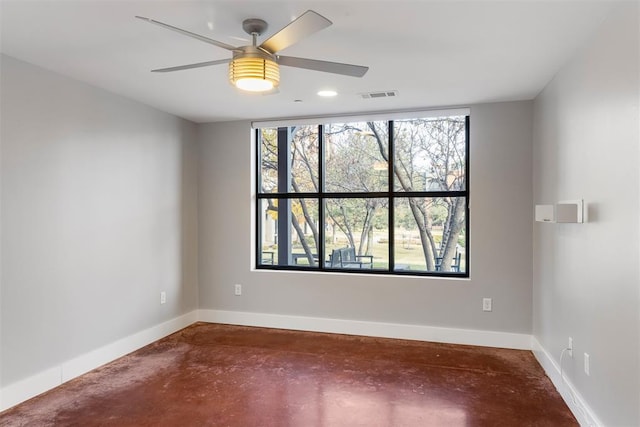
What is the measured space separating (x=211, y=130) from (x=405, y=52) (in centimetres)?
278

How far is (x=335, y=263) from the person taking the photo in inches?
178

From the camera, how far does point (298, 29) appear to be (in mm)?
1814

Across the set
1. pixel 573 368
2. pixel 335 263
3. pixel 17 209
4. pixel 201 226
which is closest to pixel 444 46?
pixel 573 368

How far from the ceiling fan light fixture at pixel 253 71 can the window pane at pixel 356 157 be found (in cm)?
234

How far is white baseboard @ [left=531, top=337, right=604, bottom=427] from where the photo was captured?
7.76ft

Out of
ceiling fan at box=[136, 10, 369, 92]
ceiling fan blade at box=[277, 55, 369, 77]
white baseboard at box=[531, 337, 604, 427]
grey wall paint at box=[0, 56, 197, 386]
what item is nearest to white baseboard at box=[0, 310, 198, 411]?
grey wall paint at box=[0, 56, 197, 386]

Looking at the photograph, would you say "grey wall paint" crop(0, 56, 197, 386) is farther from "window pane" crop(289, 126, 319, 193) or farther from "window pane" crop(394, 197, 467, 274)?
"window pane" crop(394, 197, 467, 274)

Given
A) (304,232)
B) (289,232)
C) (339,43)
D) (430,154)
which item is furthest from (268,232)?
(339,43)

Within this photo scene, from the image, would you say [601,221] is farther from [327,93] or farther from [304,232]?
[304,232]

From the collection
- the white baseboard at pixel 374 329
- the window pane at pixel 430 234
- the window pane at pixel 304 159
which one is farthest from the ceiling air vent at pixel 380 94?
the white baseboard at pixel 374 329

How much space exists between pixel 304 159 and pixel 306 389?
2472 millimetres

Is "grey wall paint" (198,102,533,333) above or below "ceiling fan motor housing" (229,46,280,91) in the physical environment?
below

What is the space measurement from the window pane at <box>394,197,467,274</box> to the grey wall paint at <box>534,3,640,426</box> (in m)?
1.03

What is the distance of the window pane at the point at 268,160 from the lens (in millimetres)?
4730
